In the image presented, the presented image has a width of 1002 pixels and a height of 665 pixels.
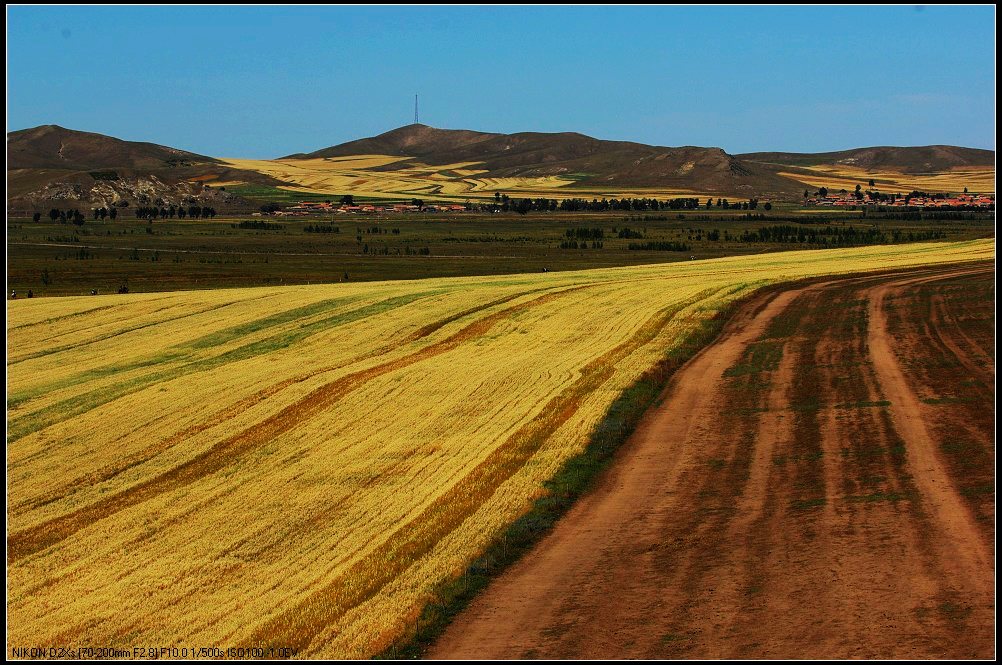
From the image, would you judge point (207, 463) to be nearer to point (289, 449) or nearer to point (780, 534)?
point (289, 449)

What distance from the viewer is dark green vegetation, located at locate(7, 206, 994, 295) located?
81750 millimetres

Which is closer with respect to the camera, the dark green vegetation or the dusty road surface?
the dusty road surface

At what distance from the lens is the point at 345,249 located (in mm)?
114688

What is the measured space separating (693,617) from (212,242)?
400 ft

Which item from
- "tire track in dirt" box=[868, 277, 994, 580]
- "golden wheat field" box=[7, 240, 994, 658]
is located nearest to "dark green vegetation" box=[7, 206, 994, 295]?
"golden wheat field" box=[7, 240, 994, 658]

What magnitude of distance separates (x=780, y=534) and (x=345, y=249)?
10097 centimetres

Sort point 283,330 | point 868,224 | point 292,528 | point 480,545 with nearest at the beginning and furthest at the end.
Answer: point 480,545 < point 292,528 < point 283,330 < point 868,224

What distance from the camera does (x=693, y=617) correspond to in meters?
13.5

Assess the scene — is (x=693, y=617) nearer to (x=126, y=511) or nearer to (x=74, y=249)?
(x=126, y=511)

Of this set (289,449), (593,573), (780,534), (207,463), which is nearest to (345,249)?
(289,449)

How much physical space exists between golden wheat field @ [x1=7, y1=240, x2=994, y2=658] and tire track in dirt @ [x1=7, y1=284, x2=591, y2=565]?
8 cm

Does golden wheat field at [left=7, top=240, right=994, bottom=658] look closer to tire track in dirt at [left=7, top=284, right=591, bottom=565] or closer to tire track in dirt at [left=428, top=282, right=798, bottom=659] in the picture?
tire track in dirt at [left=7, top=284, right=591, bottom=565]

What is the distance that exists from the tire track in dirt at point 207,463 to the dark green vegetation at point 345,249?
43.3 metres

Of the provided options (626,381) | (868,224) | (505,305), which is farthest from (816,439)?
(868,224)
